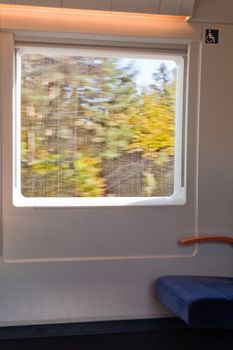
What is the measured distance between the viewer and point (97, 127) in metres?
2.79

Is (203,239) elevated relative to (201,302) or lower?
elevated

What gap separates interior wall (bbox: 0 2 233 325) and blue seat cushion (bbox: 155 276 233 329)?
314mm

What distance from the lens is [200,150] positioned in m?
2.80

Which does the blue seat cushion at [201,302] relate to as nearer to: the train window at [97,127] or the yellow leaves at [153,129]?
the train window at [97,127]


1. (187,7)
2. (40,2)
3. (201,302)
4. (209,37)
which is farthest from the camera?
(209,37)

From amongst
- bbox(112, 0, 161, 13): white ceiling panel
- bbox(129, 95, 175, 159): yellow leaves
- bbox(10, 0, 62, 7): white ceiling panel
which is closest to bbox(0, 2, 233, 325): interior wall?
bbox(129, 95, 175, 159): yellow leaves

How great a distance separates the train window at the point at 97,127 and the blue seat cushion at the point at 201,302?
628 millimetres

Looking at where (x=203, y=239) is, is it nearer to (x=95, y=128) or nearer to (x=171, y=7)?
(x=95, y=128)

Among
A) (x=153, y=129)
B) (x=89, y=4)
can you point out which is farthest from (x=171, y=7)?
(x=153, y=129)

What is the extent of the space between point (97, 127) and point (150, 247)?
0.88 meters

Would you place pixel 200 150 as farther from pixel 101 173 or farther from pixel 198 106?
pixel 101 173

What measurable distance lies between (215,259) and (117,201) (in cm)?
78

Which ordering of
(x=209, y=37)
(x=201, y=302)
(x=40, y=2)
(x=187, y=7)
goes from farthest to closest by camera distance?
(x=209, y=37) → (x=187, y=7) → (x=40, y=2) → (x=201, y=302)

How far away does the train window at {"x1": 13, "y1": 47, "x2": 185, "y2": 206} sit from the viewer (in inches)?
107
